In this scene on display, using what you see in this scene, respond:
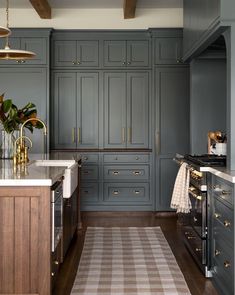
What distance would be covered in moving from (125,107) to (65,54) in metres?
1.11

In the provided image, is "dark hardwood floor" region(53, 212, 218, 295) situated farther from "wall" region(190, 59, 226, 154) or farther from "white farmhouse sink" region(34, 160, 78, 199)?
"wall" region(190, 59, 226, 154)

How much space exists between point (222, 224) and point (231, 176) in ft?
1.53

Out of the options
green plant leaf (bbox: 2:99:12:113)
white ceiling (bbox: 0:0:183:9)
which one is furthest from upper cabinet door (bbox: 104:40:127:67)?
green plant leaf (bbox: 2:99:12:113)

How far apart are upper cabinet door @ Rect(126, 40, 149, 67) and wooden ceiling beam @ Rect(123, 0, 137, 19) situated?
36 cm

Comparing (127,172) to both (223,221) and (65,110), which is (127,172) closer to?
(65,110)

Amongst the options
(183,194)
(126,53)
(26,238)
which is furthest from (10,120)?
(126,53)

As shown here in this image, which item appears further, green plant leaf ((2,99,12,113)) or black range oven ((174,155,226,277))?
green plant leaf ((2,99,12,113))

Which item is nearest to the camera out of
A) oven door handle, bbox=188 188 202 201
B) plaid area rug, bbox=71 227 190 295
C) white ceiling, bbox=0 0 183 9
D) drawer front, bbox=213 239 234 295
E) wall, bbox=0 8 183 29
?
drawer front, bbox=213 239 234 295

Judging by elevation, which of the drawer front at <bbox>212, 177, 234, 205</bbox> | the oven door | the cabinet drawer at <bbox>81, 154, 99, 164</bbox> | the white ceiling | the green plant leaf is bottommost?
the oven door

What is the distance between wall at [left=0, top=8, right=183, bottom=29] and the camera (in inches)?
257

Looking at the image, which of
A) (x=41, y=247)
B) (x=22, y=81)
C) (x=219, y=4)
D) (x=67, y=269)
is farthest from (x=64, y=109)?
(x=41, y=247)

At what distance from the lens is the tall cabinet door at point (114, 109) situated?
645 cm

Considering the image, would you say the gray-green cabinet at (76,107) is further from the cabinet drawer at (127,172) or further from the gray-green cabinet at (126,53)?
the cabinet drawer at (127,172)

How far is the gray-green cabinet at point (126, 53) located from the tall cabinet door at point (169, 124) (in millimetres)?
306
